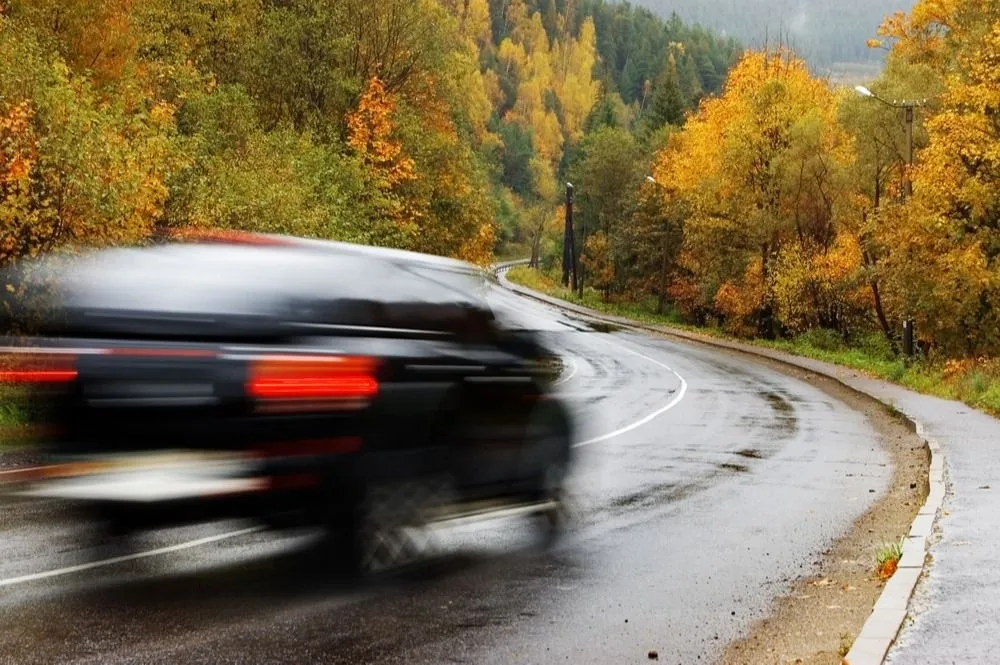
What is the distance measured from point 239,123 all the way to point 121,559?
84.8 feet

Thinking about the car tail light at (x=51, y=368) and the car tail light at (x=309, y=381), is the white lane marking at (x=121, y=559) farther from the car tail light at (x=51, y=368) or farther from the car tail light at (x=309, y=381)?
the car tail light at (x=51, y=368)

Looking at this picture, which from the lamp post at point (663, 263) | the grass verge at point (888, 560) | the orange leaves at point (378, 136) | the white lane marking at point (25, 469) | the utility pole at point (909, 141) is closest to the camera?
the grass verge at point (888, 560)

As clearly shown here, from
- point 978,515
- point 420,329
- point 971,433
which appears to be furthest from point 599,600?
point 971,433

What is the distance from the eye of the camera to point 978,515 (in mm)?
9523

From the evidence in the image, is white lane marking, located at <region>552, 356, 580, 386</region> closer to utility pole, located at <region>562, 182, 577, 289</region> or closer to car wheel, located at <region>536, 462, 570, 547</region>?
car wheel, located at <region>536, 462, 570, 547</region>

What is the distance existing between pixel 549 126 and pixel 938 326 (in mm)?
149115

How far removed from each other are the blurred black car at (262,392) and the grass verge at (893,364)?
17.2 m

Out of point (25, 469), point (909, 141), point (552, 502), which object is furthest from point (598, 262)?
point (552, 502)

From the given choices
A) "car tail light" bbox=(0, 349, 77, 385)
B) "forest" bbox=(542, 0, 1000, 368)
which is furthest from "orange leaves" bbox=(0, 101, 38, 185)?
"forest" bbox=(542, 0, 1000, 368)

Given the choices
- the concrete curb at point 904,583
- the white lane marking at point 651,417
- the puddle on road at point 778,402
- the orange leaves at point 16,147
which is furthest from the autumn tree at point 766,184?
the orange leaves at point 16,147

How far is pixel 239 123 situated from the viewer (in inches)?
1220

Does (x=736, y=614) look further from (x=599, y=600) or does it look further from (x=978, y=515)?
(x=978, y=515)

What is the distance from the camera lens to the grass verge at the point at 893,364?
23531 millimetres

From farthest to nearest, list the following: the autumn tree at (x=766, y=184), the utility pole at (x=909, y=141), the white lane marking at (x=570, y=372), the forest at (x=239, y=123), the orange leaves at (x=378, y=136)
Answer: the autumn tree at (x=766, y=184) < the orange leaves at (x=378, y=136) < the utility pole at (x=909, y=141) < the white lane marking at (x=570, y=372) < the forest at (x=239, y=123)
